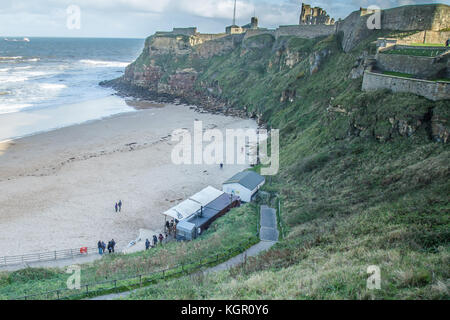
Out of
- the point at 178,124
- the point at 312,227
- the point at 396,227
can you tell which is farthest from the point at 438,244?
the point at 178,124

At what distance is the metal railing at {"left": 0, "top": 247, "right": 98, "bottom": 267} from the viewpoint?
51.1 feet

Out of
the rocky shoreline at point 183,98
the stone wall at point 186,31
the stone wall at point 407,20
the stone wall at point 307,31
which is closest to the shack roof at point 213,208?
the stone wall at point 407,20

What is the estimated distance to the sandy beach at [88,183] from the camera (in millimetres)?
18766

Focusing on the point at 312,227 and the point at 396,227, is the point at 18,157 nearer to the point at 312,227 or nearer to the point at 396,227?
the point at 312,227

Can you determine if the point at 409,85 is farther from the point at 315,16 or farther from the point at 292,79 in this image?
the point at 315,16

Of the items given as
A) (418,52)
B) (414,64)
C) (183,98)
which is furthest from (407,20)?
(183,98)

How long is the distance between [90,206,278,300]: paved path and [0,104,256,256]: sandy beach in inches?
279

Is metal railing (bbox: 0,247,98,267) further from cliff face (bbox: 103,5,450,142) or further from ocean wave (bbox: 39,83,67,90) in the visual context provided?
ocean wave (bbox: 39,83,67,90)

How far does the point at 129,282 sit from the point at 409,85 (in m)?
18.9

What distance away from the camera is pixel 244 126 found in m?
42.5

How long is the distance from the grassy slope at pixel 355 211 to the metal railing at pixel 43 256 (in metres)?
8.09

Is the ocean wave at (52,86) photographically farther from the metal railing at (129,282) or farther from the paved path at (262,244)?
the metal railing at (129,282)

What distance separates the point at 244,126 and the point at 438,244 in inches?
1341

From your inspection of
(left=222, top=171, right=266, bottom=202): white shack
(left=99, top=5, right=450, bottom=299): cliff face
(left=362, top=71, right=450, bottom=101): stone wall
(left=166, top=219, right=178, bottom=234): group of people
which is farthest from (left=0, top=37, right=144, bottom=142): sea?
(left=362, top=71, right=450, bottom=101): stone wall
